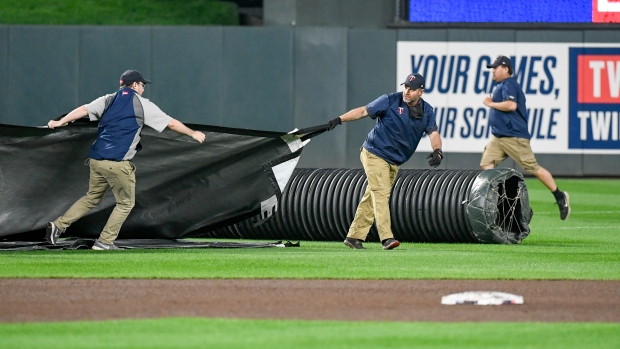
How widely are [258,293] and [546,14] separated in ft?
54.7

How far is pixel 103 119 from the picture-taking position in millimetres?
12859

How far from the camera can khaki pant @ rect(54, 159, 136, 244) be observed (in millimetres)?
12790

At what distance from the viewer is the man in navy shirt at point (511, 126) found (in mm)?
15562

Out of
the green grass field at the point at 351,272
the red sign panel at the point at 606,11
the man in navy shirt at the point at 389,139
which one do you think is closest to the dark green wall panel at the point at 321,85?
the red sign panel at the point at 606,11

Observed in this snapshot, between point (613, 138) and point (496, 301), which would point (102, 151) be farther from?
point (613, 138)

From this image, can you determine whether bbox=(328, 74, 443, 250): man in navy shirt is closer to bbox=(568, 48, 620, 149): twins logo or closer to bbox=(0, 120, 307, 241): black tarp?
bbox=(0, 120, 307, 241): black tarp

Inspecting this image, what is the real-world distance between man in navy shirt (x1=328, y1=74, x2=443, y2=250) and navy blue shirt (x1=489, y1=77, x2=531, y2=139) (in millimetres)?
2647

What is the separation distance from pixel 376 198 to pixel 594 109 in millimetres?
12746

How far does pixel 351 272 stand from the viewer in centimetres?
1066

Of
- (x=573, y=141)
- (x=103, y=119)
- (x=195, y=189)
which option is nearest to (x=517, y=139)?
(x=195, y=189)

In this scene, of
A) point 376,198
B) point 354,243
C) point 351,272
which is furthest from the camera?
point 354,243

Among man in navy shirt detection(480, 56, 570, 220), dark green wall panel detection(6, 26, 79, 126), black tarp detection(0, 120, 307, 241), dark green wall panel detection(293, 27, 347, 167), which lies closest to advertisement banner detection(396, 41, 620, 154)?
dark green wall panel detection(293, 27, 347, 167)

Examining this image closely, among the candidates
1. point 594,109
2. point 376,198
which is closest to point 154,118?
point 376,198

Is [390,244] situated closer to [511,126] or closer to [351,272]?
[351,272]
